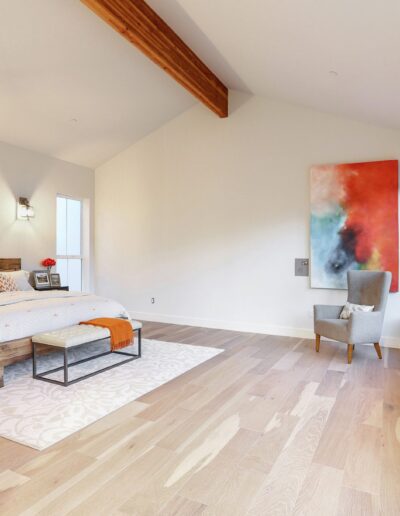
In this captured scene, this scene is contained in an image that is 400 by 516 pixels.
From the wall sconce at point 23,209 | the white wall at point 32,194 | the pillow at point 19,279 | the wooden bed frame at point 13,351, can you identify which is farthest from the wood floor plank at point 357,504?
the wall sconce at point 23,209

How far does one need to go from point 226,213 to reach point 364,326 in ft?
8.67

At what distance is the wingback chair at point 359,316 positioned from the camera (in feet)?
13.3

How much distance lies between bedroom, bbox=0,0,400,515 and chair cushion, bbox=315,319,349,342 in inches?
10.7

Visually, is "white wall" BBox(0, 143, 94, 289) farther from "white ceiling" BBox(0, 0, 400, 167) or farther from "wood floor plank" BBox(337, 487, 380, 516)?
"wood floor plank" BBox(337, 487, 380, 516)

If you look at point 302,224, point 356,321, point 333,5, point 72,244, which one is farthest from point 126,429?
point 72,244

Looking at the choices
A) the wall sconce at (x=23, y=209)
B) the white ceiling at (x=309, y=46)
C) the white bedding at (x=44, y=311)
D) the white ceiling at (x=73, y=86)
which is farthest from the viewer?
the wall sconce at (x=23, y=209)

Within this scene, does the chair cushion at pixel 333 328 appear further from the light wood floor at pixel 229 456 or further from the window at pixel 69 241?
the window at pixel 69 241

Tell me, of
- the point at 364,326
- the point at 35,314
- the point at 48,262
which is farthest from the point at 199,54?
the point at 48,262

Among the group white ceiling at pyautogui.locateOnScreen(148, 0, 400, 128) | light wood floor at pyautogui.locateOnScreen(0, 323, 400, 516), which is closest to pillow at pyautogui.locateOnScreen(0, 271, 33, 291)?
light wood floor at pyautogui.locateOnScreen(0, 323, 400, 516)

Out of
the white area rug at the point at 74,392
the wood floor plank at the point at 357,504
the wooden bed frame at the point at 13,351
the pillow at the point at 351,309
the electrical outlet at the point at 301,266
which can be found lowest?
the wood floor plank at the point at 357,504

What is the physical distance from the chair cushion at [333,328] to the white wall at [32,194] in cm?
436

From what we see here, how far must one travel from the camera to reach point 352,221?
4.96 metres

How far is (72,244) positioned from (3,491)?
553cm

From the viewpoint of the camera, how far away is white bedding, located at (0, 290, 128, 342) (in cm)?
350
